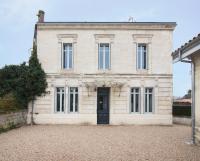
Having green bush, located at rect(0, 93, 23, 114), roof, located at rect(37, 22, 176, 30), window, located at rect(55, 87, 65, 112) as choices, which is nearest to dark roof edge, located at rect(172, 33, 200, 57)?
roof, located at rect(37, 22, 176, 30)

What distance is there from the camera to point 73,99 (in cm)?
2494

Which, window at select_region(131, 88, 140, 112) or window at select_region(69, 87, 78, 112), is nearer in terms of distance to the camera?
window at select_region(131, 88, 140, 112)

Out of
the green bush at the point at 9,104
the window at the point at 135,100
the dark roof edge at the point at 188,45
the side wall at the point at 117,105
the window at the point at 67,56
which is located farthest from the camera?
the green bush at the point at 9,104

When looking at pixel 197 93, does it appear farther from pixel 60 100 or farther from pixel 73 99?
pixel 60 100

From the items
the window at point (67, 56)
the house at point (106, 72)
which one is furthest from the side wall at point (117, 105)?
the window at point (67, 56)

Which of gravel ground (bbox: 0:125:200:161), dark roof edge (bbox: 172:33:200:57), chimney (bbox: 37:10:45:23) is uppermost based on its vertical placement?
chimney (bbox: 37:10:45:23)

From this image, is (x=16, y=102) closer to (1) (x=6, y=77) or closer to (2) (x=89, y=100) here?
(1) (x=6, y=77)

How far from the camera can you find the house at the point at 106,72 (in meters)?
24.7

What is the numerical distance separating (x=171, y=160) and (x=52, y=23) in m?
16.4

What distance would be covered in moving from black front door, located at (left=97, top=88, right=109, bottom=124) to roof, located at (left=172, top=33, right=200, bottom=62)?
10.8 meters

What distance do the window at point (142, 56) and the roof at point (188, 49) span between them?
34.0 ft

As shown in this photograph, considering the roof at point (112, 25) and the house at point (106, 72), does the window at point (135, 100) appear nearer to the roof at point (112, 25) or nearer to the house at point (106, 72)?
the house at point (106, 72)

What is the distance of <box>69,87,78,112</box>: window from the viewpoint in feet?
81.7

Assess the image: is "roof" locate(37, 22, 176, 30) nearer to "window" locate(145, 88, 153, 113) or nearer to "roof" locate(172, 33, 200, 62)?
"window" locate(145, 88, 153, 113)
